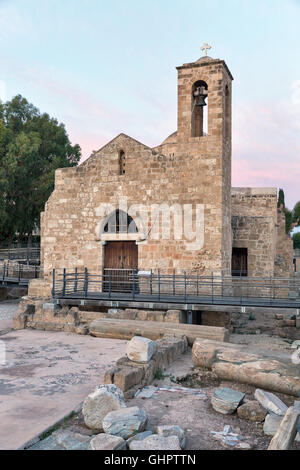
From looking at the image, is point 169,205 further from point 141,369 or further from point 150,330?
point 141,369

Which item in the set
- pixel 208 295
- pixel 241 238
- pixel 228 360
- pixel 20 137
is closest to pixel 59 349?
pixel 228 360

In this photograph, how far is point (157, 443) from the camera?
4.26m

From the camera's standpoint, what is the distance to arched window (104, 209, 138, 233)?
48.4ft

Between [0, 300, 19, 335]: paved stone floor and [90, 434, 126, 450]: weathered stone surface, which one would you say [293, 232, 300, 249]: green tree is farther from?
[90, 434, 126, 450]: weathered stone surface

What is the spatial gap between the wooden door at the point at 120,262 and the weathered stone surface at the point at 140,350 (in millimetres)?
7565

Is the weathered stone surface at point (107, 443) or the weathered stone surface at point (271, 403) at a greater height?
the weathered stone surface at point (271, 403)

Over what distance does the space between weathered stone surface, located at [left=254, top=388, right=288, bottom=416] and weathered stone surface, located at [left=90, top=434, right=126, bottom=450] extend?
2.12 metres

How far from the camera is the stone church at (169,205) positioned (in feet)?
44.4

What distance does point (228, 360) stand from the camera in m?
6.95

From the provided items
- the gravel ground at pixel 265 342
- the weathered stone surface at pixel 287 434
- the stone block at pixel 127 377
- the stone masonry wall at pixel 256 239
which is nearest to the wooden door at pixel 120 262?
the stone masonry wall at pixel 256 239

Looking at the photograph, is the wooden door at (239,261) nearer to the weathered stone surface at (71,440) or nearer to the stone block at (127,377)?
the stone block at (127,377)

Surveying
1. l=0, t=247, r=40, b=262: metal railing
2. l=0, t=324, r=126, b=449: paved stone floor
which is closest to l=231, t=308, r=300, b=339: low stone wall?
l=0, t=324, r=126, b=449: paved stone floor

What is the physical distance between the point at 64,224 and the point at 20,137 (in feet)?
44.1

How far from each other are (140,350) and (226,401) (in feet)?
6.08
